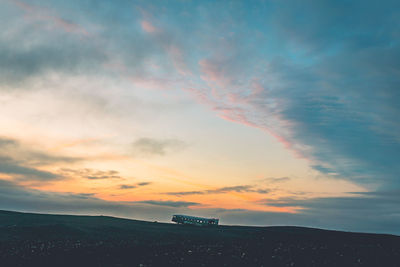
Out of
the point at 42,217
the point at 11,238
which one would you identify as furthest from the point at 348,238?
the point at 42,217

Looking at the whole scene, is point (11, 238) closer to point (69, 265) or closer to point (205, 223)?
point (69, 265)

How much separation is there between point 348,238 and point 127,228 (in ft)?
75.2

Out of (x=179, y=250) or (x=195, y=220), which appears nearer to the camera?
(x=179, y=250)

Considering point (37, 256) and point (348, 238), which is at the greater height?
point (348, 238)

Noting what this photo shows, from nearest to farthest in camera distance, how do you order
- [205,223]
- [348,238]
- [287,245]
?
[287,245], [348,238], [205,223]

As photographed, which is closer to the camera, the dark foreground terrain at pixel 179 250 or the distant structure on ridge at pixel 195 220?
the dark foreground terrain at pixel 179 250

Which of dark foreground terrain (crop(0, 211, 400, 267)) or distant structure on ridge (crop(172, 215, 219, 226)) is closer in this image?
dark foreground terrain (crop(0, 211, 400, 267))

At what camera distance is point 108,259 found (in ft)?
84.6

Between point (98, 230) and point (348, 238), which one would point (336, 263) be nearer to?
point (348, 238)

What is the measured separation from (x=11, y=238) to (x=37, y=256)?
10.2 m

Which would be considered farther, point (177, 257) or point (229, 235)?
point (229, 235)

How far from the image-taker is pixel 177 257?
25.4m

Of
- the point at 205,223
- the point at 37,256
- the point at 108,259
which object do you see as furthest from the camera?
the point at 205,223

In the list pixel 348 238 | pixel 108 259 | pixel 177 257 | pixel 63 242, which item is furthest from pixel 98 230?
pixel 348 238
